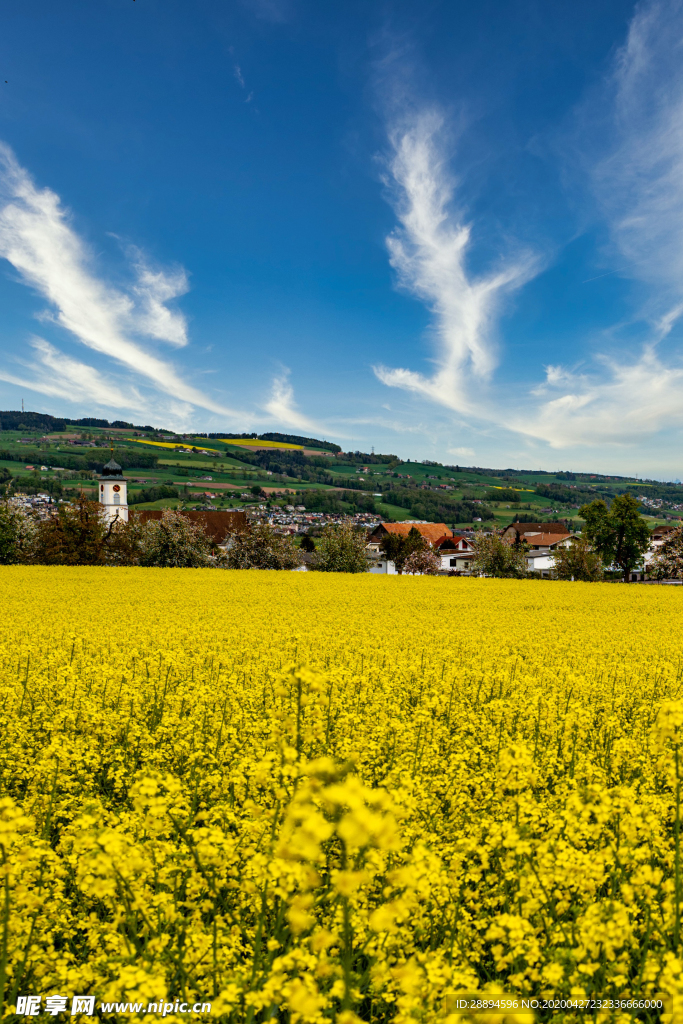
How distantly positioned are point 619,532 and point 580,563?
29.3 ft

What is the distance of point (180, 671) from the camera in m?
10.3

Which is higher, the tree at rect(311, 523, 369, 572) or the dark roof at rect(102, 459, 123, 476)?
the dark roof at rect(102, 459, 123, 476)

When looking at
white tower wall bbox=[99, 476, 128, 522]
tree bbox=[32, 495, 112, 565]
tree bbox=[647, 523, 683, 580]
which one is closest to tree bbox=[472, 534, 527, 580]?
tree bbox=[647, 523, 683, 580]

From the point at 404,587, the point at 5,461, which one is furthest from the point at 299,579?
the point at 5,461

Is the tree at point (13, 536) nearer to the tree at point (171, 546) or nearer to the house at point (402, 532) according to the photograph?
the tree at point (171, 546)

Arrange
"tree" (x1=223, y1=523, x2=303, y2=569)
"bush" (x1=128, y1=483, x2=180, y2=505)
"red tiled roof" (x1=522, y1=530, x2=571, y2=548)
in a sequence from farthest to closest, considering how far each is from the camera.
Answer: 1. "bush" (x1=128, y1=483, x2=180, y2=505)
2. "red tiled roof" (x1=522, y1=530, x2=571, y2=548)
3. "tree" (x1=223, y1=523, x2=303, y2=569)

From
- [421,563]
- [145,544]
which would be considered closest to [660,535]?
[421,563]

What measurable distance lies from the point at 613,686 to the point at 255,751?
25.5ft

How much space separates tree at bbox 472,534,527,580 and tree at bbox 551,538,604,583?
5138mm

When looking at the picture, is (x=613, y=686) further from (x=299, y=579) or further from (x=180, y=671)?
(x=299, y=579)

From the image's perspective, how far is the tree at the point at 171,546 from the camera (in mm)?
46188

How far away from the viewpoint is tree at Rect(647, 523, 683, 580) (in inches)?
2367

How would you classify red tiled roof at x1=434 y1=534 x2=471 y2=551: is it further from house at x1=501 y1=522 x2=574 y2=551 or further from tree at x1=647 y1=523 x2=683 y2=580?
tree at x1=647 y1=523 x2=683 y2=580

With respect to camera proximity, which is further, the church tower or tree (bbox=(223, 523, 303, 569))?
the church tower
